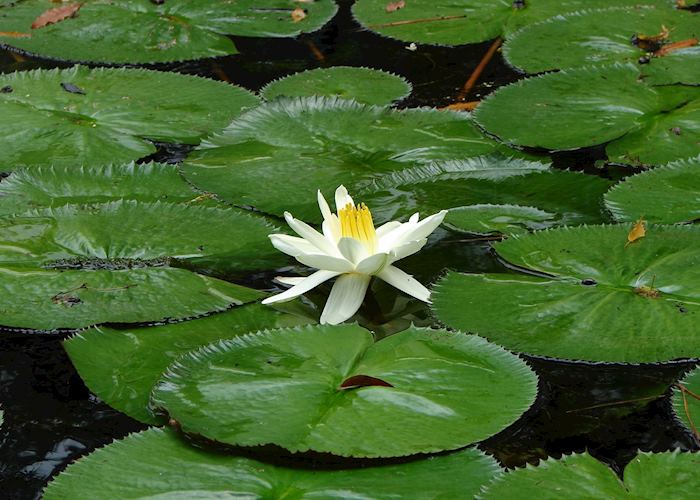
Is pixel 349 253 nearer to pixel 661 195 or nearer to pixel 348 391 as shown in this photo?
pixel 348 391

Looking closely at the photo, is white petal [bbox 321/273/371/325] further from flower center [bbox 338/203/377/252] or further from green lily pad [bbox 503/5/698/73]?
green lily pad [bbox 503/5/698/73]

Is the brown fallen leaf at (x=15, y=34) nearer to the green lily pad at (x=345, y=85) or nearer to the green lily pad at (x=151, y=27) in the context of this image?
the green lily pad at (x=151, y=27)

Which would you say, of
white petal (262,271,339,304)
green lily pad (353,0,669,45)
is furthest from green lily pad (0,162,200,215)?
green lily pad (353,0,669,45)

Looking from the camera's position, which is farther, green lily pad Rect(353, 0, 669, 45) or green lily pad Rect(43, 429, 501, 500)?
green lily pad Rect(353, 0, 669, 45)

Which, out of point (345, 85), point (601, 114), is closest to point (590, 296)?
point (601, 114)

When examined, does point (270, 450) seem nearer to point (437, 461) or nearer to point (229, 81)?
point (437, 461)

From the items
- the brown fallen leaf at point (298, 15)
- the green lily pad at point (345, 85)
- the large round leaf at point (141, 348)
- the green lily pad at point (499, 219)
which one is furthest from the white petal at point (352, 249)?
the brown fallen leaf at point (298, 15)

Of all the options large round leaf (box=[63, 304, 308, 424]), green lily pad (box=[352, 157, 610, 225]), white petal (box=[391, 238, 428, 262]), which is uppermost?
white petal (box=[391, 238, 428, 262])
